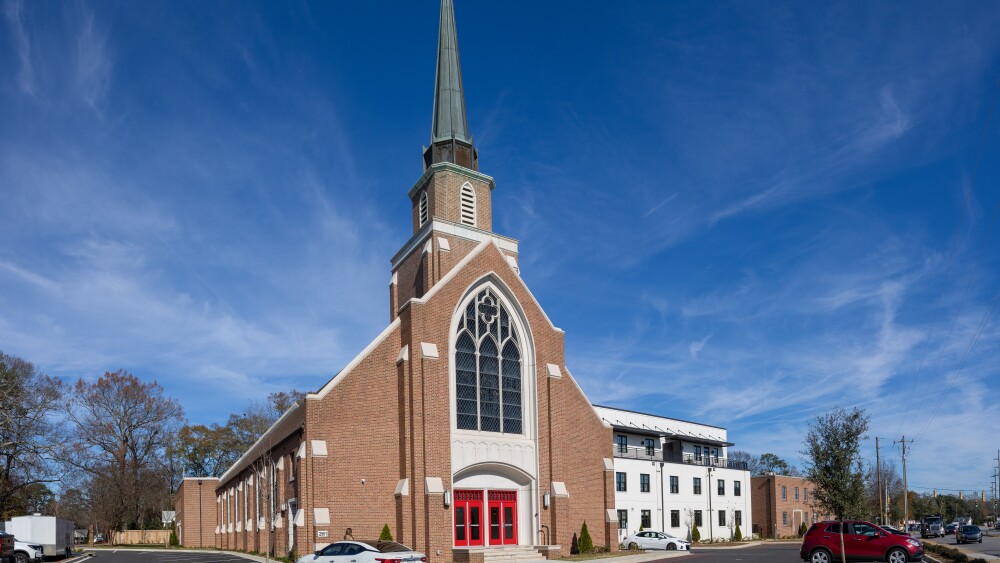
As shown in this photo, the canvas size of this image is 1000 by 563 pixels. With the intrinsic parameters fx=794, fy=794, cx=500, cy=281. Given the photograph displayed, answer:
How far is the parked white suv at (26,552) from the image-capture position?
3781 centimetres

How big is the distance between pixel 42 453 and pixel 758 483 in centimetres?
5619

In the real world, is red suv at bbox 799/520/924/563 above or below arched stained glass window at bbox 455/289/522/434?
below

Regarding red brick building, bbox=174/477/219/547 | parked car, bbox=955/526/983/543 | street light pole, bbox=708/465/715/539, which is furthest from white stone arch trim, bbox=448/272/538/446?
red brick building, bbox=174/477/219/547

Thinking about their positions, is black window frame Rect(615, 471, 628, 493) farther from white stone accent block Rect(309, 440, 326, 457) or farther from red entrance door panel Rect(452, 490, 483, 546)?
white stone accent block Rect(309, 440, 326, 457)

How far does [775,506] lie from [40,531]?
55.9m

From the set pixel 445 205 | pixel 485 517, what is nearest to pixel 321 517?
pixel 485 517

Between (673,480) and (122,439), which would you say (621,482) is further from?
(122,439)

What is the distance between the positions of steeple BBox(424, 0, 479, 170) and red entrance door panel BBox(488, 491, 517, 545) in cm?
1705

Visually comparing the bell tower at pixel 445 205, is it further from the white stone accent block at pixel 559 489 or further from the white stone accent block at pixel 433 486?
the white stone accent block at pixel 559 489

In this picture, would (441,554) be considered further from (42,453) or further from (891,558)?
(42,453)

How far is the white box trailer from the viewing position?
41034 millimetres

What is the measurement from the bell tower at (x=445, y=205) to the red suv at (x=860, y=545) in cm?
1871

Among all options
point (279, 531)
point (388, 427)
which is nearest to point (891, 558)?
point (388, 427)

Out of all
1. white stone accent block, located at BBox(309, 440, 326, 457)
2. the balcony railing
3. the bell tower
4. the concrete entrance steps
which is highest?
the bell tower
